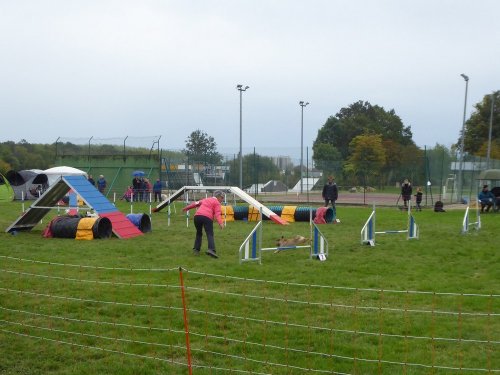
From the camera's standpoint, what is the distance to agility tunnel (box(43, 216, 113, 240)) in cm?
1470

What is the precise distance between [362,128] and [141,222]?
63.0 metres

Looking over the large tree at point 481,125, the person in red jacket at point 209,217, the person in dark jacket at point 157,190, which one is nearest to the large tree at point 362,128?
the large tree at point 481,125

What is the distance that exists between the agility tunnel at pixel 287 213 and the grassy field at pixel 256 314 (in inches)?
303

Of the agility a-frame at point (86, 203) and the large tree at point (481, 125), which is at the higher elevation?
the large tree at point (481, 125)

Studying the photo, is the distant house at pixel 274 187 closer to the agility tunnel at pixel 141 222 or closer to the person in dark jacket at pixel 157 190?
the person in dark jacket at pixel 157 190

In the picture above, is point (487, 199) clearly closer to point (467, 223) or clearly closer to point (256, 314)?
point (467, 223)

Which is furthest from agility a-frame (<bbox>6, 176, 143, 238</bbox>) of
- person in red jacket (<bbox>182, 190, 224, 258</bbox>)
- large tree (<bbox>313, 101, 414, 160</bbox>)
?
large tree (<bbox>313, 101, 414, 160</bbox>)

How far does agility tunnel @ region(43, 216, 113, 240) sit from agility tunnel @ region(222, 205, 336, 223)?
555 centimetres

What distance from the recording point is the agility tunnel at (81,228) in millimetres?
14703

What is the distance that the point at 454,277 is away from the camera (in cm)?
984

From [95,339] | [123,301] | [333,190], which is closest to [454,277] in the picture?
[123,301]

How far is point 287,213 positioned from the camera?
20641 millimetres

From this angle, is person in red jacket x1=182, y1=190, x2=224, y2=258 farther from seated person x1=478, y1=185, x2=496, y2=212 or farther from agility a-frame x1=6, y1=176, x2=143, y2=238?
seated person x1=478, y1=185, x2=496, y2=212

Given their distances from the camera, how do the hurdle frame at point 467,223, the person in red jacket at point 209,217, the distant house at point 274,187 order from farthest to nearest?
the distant house at point 274,187
the hurdle frame at point 467,223
the person in red jacket at point 209,217
